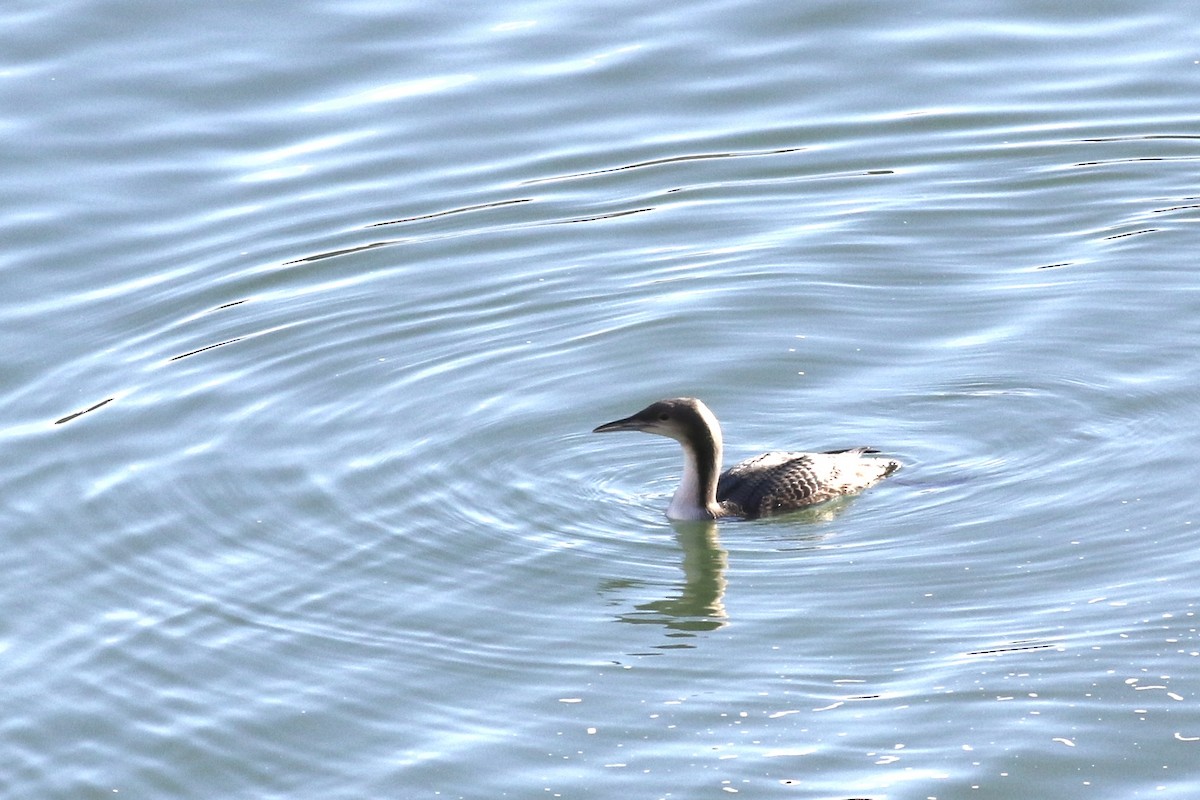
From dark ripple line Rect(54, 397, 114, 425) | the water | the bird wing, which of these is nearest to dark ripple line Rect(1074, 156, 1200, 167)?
the water

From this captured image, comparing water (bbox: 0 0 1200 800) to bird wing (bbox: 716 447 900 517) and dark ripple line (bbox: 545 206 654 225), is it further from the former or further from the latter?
bird wing (bbox: 716 447 900 517)

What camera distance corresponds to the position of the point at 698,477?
1418 centimetres

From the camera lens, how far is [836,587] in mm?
12914

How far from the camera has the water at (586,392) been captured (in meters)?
11.6

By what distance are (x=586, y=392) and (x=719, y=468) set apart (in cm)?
173

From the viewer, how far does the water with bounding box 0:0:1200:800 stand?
11641 millimetres

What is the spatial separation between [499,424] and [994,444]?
3361 mm

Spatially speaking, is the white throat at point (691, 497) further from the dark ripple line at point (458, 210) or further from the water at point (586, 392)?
the dark ripple line at point (458, 210)

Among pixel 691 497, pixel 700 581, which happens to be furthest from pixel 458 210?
pixel 700 581

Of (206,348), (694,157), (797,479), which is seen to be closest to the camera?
(797,479)

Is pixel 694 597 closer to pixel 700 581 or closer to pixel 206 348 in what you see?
pixel 700 581

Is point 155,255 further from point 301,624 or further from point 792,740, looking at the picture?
point 792,740

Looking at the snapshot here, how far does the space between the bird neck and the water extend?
0.19 m

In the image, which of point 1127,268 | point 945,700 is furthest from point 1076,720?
point 1127,268
